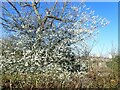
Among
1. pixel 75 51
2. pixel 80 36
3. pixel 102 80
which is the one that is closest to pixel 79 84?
pixel 102 80

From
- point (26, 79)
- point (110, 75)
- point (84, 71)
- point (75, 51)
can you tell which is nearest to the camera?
point (26, 79)

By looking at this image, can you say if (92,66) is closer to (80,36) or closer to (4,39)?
(80,36)

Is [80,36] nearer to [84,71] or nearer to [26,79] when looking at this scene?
[84,71]

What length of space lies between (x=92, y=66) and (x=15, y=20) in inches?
131

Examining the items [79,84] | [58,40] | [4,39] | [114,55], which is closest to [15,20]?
[4,39]

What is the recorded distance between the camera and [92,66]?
25.1ft

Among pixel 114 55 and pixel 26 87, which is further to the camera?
pixel 114 55

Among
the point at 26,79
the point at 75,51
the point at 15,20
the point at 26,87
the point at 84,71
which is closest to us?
the point at 26,87

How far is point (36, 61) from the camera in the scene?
23.6 feet

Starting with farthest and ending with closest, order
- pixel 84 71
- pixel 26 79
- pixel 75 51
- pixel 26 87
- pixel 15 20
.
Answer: pixel 15 20, pixel 75 51, pixel 84 71, pixel 26 79, pixel 26 87

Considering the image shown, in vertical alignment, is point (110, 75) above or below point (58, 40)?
below

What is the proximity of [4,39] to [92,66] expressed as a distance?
113 inches

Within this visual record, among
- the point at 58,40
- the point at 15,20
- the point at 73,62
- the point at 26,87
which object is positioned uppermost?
the point at 15,20

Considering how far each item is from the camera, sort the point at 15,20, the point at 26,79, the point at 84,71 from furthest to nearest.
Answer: the point at 15,20 → the point at 84,71 → the point at 26,79
